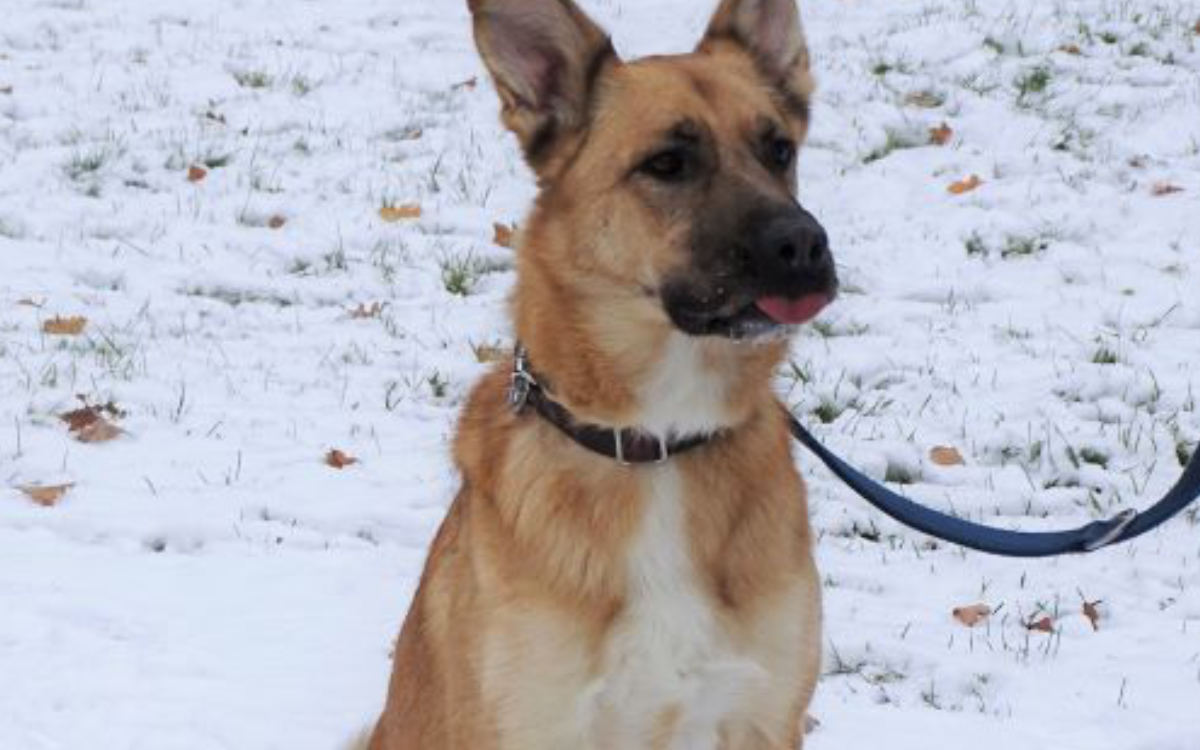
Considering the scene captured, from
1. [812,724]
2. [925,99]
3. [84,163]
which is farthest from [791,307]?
[925,99]

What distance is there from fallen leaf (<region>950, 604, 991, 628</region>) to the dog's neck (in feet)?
5.87

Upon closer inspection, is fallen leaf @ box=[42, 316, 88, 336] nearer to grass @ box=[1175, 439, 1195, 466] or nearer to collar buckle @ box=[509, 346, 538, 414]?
collar buckle @ box=[509, 346, 538, 414]

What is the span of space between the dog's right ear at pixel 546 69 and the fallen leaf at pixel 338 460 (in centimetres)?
252

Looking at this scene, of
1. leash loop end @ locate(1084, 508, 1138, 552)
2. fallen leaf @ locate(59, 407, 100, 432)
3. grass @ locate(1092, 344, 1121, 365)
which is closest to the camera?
leash loop end @ locate(1084, 508, 1138, 552)

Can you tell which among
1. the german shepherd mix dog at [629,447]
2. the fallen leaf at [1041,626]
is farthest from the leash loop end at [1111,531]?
the fallen leaf at [1041,626]

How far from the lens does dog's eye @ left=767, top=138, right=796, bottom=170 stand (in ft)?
12.5

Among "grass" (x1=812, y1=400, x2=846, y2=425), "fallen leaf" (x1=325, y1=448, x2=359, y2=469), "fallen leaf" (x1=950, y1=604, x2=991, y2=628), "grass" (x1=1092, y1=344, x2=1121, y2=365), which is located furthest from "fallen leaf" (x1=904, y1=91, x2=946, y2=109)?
"fallen leaf" (x1=950, y1=604, x2=991, y2=628)

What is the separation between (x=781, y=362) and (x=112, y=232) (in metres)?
5.30

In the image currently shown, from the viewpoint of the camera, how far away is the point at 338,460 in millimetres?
6137

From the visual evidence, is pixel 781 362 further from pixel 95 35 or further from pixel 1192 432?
pixel 95 35

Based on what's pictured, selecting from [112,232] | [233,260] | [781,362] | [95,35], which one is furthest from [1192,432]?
[95,35]

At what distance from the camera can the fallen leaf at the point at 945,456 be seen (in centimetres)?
620

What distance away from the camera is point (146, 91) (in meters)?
10.1

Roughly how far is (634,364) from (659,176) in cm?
40
